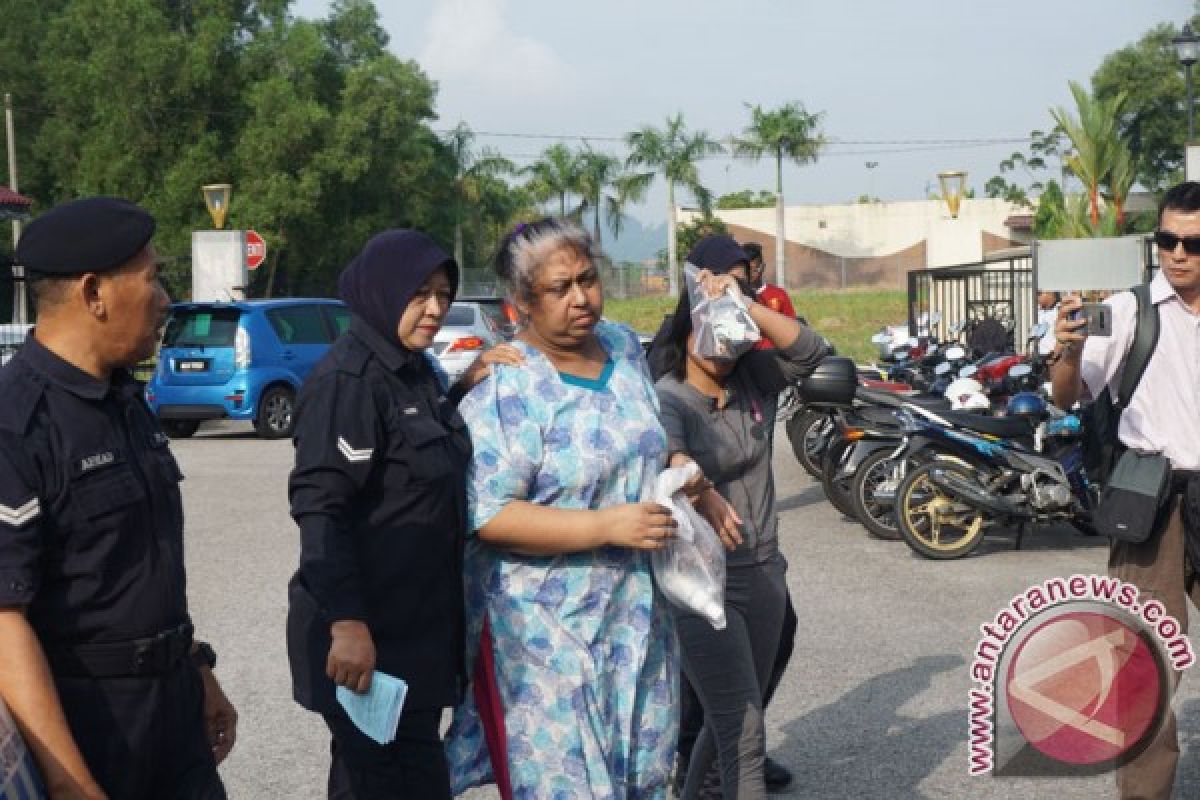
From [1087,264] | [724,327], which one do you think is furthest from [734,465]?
[1087,264]

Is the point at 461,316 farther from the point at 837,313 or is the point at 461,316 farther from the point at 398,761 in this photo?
the point at 837,313

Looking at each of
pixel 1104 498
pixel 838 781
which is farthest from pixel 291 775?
pixel 1104 498

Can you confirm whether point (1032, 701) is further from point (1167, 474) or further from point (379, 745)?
point (379, 745)

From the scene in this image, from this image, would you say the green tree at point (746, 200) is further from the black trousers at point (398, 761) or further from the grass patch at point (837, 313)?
the black trousers at point (398, 761)

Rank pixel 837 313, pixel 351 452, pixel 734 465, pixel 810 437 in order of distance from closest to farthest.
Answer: pixel 351 452
pixel 734 465
pixel 810 437
pixel 837 313

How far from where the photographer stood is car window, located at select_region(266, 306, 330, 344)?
19125mm

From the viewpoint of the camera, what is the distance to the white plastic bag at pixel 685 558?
11.7 feet

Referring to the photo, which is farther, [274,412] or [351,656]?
[274,412]

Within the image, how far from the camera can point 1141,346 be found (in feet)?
15.2

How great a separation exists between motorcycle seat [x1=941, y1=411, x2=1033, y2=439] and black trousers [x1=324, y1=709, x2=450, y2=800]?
7039 millimetres

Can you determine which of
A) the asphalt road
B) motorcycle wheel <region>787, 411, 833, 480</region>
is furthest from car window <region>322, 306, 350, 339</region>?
motorcycle wheel <region>787, 411, 833, 480</region>

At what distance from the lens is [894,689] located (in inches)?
264

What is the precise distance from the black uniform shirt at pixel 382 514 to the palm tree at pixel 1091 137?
28.9 metres

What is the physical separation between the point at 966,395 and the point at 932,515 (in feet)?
4.81
